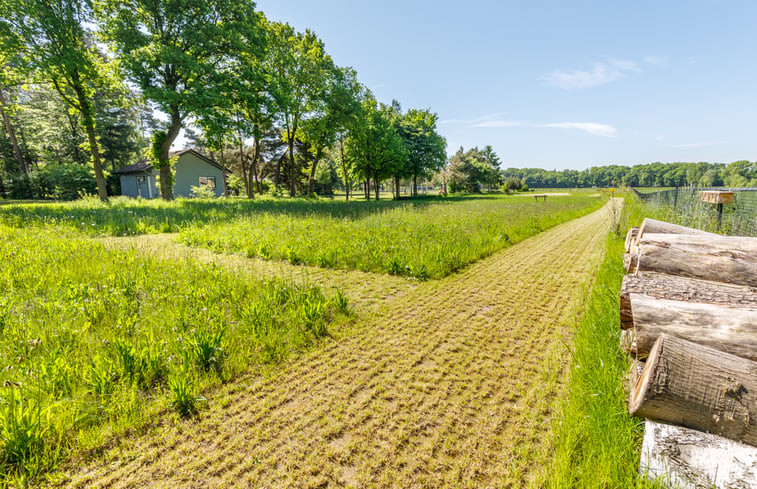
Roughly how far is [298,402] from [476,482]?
4.54 feet

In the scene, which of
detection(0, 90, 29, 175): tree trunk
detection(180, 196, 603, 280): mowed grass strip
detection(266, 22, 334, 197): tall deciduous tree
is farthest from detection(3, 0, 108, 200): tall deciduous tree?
detection(0, 90, 29, 175): tree trunk

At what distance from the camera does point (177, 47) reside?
1733cm

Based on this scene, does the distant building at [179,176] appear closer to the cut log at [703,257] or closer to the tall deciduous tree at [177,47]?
the tall deciduous tree at [177,47]

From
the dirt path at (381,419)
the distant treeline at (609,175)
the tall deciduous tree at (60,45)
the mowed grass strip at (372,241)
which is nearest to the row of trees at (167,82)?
the tall deciduous tree at (60,45)

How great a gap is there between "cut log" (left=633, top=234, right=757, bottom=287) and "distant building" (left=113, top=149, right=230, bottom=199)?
3423cm

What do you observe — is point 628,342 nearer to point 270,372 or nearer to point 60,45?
point 270,372

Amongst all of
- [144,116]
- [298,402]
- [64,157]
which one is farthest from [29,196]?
[298,402]

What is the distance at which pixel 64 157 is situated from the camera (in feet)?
102

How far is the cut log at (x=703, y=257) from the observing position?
2.71 meters

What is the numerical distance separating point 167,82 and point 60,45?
4681 millimetres

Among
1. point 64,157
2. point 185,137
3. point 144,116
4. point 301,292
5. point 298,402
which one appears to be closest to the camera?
point 298,402

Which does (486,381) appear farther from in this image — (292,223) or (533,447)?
(292,223)

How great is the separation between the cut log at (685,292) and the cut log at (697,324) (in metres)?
0.16

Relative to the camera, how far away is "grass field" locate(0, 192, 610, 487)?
1.86m
